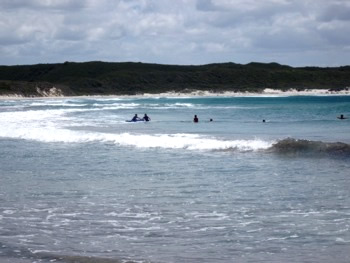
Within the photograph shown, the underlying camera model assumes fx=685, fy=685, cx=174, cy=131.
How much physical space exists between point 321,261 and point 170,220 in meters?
3.45

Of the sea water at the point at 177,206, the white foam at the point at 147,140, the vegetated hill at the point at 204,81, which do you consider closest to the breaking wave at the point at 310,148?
the sea water at the point at 177,206

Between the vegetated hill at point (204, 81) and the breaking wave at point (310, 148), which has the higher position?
the vegetated hill at point (204, 81)

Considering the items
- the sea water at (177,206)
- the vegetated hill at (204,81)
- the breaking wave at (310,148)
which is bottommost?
the sea water at (177,206)

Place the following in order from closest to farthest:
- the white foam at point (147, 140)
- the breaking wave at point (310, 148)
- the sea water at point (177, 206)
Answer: the sea water at point (177, 206) < the breaking wave at point (310, 148) < the white foam at point (147, 140)

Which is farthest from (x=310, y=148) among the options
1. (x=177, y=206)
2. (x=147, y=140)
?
(x=177, y=206)

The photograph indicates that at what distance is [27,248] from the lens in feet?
34.1

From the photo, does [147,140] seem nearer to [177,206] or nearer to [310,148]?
[310,148]

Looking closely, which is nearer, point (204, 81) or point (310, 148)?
point (310, 148)

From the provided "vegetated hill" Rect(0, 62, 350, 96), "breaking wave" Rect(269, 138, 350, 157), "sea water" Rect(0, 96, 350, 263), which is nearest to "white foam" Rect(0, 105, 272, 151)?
"breaking wave" Rect(269, 138, 350, 157)

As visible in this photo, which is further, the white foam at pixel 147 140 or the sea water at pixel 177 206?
the white foam at pixel 147 140

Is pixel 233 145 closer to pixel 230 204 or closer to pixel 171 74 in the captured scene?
pixel 230 204

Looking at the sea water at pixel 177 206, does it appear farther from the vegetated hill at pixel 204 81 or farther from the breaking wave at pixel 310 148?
the vegetated hill at pixel 204 81

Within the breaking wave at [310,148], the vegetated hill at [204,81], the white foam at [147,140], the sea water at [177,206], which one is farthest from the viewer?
the vegetated hill at [204,81]

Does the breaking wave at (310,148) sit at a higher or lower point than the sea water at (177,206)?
higher
